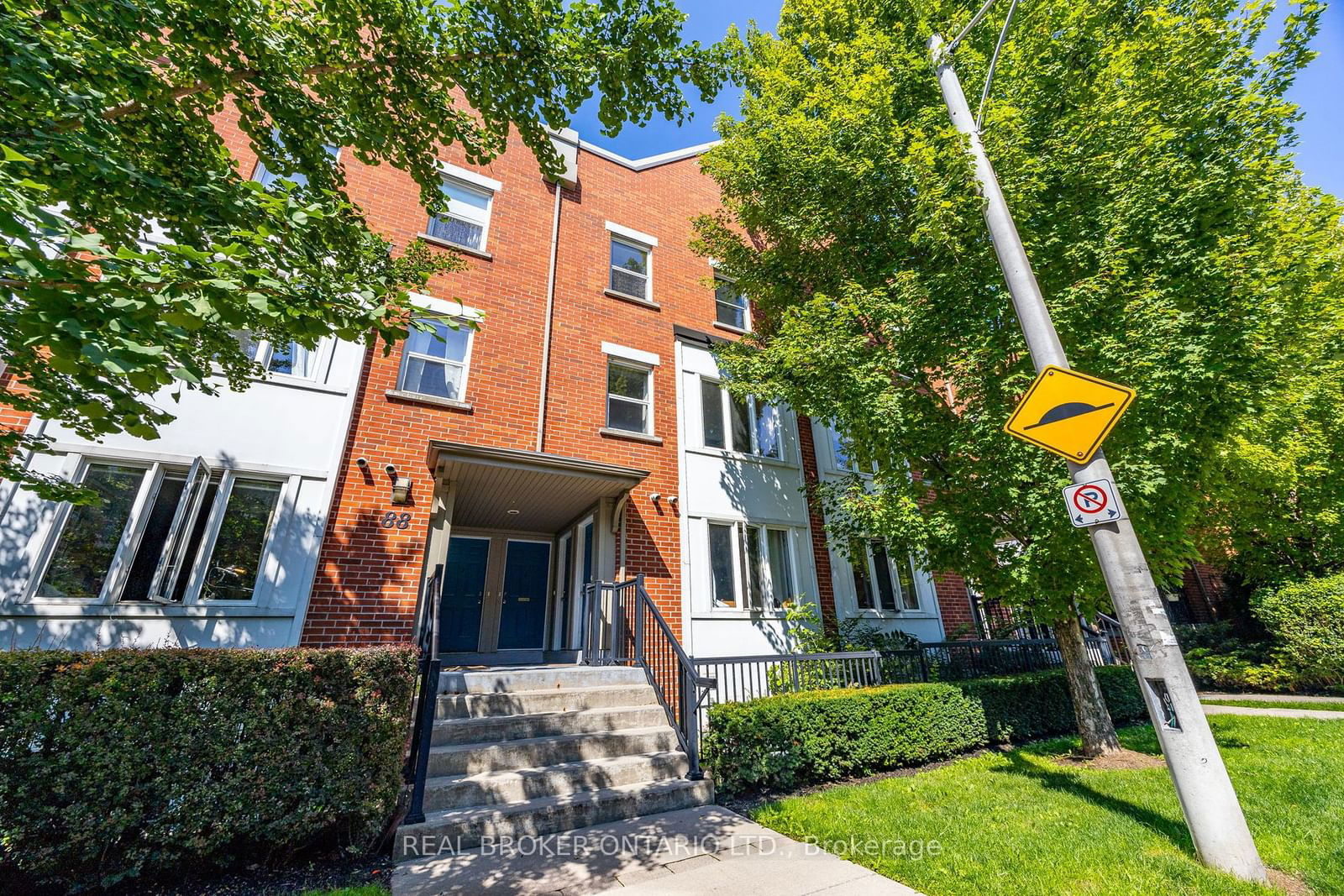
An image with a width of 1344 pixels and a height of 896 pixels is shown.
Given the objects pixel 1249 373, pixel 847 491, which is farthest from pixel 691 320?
pixel 1249 373

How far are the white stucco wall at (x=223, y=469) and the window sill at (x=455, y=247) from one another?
9.15 ft

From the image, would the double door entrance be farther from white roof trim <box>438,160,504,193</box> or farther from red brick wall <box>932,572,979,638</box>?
red brick wall <box>932,572,979,638</box>

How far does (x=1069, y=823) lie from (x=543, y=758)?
506 centimetres

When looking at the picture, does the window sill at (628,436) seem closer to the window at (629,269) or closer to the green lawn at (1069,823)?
the window at (629,269)

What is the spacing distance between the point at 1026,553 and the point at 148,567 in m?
11.2

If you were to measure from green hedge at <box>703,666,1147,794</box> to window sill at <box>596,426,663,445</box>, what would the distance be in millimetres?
5063

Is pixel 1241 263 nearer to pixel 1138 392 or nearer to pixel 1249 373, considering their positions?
pixel 1249 373

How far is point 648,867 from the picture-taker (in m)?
4.11

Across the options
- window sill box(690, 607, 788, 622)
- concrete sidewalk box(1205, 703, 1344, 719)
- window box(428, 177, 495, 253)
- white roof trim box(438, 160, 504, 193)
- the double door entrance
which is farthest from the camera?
white roof trim box(438, 160, 504, 193)

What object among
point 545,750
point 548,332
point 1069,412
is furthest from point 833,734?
point 548,332

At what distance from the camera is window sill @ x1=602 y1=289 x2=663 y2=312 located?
36.6ft

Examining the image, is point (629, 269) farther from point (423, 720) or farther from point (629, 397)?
point (423, 720)

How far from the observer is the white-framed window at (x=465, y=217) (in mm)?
10156

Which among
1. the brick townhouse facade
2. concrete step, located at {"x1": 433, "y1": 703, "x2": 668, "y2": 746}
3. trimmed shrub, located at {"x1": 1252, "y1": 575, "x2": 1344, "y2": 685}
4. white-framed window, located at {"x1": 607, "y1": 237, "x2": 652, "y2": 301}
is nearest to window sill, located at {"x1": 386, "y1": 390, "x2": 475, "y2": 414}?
the brick townhouse facade
